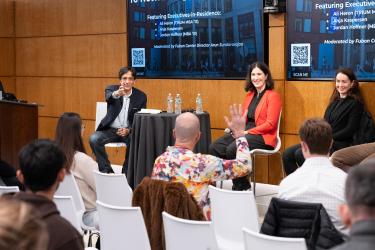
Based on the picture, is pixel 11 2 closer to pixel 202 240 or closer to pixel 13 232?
pixel 202 240

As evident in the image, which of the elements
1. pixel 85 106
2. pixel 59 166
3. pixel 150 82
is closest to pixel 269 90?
pixel 150 82

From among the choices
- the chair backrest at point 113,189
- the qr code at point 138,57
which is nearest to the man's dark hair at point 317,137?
the chair backrest at point 113,189

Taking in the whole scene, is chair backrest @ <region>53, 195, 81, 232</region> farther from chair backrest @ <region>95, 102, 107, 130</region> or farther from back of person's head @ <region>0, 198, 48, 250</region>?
chair backrest @ <region>95, 102, 107, 130</region>

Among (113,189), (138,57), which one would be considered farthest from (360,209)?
(138,57)

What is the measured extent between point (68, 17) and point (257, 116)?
13.9 ft

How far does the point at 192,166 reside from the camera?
4.34 meters

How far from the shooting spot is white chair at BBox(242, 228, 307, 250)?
3.02m

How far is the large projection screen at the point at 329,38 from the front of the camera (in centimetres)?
733

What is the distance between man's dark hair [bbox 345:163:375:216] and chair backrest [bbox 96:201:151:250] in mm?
2056

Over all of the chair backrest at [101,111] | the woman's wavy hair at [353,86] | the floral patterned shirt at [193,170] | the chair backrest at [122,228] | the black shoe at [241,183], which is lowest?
the black shoe at [241,183]

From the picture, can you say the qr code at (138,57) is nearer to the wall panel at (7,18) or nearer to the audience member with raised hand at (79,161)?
the wall panel at (7,18)

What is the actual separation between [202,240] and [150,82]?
6108mm

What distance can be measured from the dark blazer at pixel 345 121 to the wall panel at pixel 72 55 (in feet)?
12.6

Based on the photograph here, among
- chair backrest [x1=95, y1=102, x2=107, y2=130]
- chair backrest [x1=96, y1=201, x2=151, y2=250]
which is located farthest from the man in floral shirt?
chair backrest [x1=95, y1=102, x2=107, y2=130]
